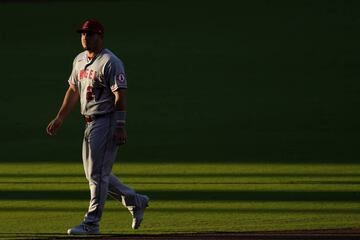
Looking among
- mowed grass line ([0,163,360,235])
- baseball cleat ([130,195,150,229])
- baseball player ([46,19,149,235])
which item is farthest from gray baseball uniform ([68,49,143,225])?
mowed grass line ([0,163,360,235])

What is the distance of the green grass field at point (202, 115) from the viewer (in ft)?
37.3

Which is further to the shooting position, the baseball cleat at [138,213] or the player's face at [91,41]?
the baseball cleat at [138,213]

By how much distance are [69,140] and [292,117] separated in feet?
12.4

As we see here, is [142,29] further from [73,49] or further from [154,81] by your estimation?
[154,81]

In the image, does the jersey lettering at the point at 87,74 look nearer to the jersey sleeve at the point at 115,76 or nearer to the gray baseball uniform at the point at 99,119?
the gray baseball uniform at the point at 99,119

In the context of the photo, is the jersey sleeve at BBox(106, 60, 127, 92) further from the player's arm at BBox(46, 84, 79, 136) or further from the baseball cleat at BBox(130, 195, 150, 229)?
the baseball cleat at BBox(130, 195, 150, 229)

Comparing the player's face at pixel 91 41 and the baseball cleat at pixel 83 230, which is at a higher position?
the player's face at pixel 91 41

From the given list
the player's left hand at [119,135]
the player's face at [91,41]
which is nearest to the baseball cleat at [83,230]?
the player's left hand at [119,135]

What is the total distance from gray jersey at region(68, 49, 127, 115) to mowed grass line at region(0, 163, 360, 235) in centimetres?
111

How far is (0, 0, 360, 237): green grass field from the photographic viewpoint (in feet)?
37.3

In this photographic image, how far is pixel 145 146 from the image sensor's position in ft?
52.4

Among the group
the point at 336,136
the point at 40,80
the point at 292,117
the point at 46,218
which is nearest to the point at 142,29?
the point at 40,80

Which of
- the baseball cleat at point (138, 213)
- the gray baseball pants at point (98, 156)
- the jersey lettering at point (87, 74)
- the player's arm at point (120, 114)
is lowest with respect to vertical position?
the baseball cleat at point (138, 213)

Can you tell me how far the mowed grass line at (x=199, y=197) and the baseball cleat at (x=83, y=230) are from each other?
1.07 feet
